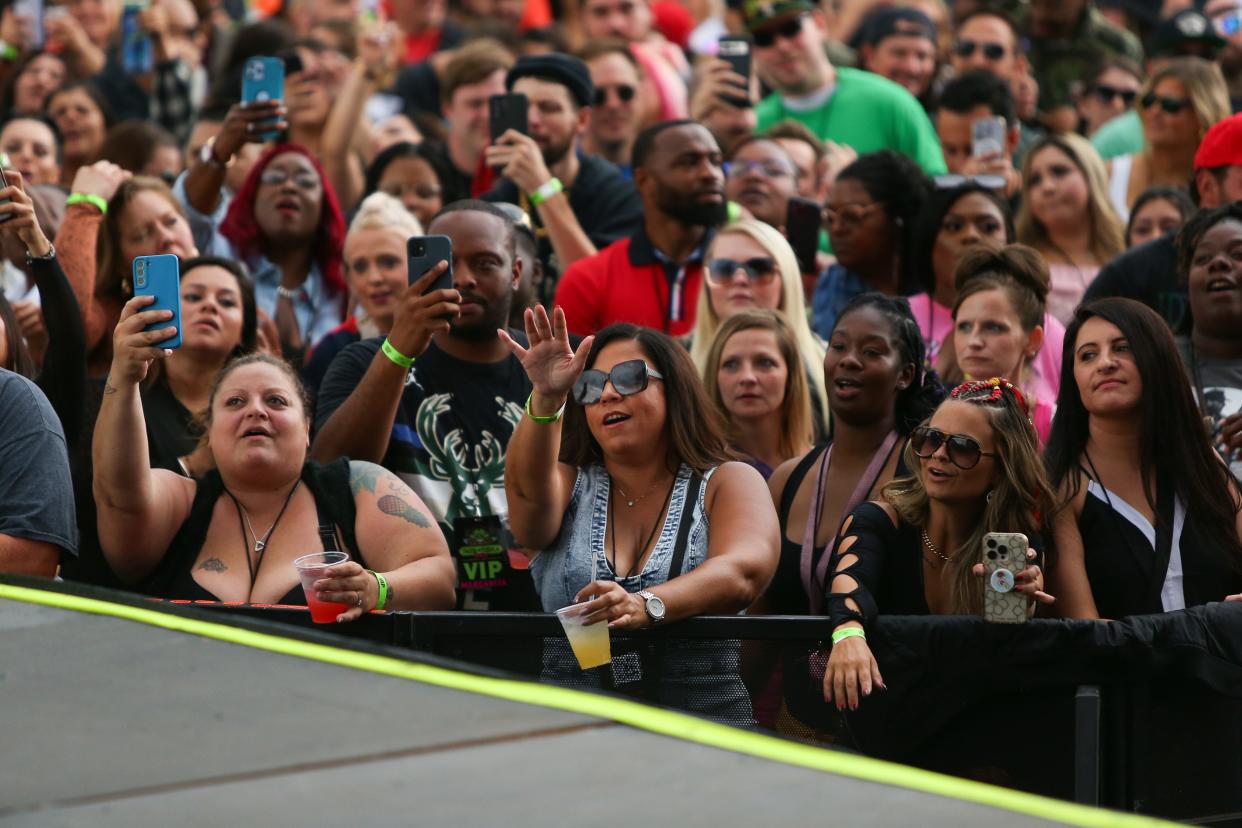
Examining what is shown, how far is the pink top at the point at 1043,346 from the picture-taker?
6.29 m

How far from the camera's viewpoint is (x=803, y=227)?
775cm

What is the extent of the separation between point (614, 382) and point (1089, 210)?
355 cm

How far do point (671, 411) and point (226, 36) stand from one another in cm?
745

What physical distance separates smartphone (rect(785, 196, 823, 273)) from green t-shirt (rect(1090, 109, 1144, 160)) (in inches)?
98.4

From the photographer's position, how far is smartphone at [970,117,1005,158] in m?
8.11

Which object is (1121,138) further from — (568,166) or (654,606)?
(654,606)

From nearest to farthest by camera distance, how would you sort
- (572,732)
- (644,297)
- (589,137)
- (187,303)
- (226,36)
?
(572,732)
(187,303)
(644,297)
(589,137)
(226,36)

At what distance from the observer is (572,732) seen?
9.11 ft

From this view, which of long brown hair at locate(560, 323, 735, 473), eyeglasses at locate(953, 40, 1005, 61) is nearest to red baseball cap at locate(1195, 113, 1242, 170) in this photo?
long brown hair at locate(560, 323, 735, 473)

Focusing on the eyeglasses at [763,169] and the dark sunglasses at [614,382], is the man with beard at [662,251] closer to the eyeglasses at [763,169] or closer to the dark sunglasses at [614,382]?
the eyeglasses at [763,169]

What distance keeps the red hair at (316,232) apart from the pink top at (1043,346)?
2620mm

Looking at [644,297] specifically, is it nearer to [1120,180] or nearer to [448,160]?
[448,160]

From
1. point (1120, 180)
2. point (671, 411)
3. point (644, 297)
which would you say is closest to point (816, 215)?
point (644, 297)

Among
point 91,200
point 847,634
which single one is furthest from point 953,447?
point 91,200
